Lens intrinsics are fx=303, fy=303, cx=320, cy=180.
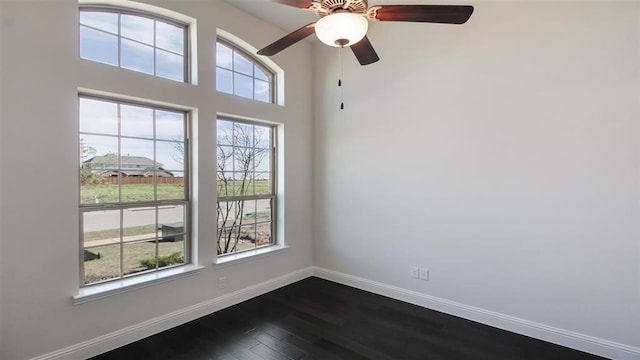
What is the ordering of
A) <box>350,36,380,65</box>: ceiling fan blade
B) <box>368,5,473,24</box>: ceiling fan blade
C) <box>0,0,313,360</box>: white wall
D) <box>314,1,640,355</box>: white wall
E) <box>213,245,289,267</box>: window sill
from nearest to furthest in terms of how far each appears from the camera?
<box>368,5,473,24</box>: ceiling fan blade, <box>0,0,313,360</box>: white wall, <box>350,36,380,65</box>: ceiling fan blade, <box>314,1,640,355</box>: white wall, <box>213,245,289,267</box>: window sill

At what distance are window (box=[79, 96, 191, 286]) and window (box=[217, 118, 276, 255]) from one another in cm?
40

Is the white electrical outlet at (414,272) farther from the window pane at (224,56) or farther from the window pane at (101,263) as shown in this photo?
the window pane at (224,56)

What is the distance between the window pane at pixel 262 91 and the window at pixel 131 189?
97cm

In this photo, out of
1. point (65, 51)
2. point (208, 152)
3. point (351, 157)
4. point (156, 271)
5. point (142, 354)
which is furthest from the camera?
point (351, 157)

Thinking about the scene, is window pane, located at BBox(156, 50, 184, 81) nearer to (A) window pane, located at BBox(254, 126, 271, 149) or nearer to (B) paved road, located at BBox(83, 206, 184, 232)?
(A) window pane, located at BBox(254, 126, 271, 149)

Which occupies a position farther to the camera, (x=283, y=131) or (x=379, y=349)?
(x=283, y=131)

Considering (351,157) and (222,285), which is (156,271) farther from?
(351,157)

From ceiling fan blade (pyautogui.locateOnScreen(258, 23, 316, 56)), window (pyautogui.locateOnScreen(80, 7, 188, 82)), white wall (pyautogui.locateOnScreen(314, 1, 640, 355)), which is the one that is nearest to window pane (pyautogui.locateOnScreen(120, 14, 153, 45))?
window (pyautogui.locateOnScreen(80, 7, 188, 82))

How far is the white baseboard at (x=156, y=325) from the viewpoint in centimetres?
221

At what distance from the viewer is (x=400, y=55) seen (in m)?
3.31

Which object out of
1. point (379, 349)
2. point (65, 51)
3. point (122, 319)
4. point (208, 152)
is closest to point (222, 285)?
point (122, 319)

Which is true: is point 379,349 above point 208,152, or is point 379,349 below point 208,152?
below

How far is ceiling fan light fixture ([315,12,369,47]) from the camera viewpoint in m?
1.72

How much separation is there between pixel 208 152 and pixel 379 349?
234 centimetres
